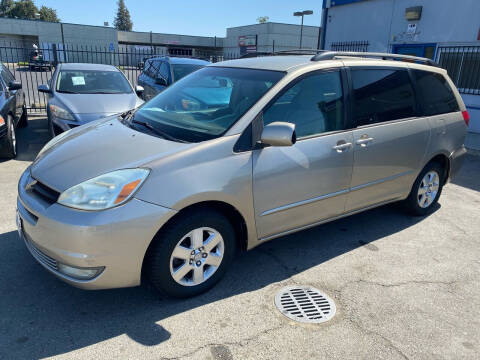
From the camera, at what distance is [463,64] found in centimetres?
1039

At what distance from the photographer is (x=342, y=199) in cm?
367

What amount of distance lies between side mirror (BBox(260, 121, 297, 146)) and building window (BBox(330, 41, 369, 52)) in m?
11.3

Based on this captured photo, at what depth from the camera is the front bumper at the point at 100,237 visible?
2404mm

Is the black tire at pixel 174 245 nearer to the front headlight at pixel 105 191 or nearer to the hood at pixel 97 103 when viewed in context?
the front headlight at pixel 105 191

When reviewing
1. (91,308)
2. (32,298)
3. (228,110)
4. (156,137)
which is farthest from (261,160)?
(32,298)

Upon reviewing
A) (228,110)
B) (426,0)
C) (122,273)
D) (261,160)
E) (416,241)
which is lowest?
(416,241)

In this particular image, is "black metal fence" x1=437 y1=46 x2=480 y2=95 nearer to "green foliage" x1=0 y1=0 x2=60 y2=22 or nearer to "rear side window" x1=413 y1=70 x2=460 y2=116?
"rear side window" x1=413 y1=70 x2=460 y2=116

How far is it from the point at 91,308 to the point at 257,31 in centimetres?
5379

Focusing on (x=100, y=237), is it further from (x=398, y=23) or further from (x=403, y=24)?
(x=398, y=23)

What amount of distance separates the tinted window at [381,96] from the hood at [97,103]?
4470mm

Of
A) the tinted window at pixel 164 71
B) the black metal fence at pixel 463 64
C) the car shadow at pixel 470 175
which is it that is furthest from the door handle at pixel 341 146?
the black metal fence at pixel 463 64

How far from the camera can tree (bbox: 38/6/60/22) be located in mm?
89750

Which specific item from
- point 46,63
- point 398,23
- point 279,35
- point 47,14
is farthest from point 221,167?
point 47,14

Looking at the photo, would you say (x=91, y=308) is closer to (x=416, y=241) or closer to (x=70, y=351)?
(x=70, y=351)
